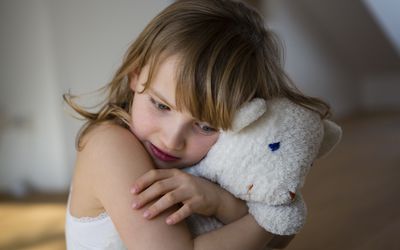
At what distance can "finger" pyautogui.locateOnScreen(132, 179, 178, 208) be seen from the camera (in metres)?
0.75

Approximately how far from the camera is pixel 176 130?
80cm

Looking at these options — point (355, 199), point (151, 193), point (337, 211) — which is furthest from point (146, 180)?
point (355, 199)

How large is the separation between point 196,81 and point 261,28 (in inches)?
7.7

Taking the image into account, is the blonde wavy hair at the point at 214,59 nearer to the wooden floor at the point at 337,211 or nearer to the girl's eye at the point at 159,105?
the girl's eye at the point at 159,105

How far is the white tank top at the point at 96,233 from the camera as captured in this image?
34.4 inches

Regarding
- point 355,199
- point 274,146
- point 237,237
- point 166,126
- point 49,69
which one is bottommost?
point 355,199

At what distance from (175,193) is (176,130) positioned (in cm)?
10

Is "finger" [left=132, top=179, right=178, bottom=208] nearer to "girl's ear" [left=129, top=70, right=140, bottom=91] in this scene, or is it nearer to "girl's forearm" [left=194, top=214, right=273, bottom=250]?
"girl's forearm" [left=194, top=214, right=273, bottom=250]

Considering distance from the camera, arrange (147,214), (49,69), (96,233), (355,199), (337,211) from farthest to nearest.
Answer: (49,69) < (355,199) < (337,211) < (96,233) < (147,214)

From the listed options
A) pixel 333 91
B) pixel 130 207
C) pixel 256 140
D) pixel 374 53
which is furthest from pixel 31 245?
pixel 374 53

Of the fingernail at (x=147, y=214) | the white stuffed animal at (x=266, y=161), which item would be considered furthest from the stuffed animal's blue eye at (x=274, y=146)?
the fingernail at (x=147, y=214)

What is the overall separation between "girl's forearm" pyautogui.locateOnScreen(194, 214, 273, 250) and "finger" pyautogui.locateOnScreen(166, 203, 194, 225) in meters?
0.05

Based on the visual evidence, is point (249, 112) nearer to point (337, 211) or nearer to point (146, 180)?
point (146, 180)

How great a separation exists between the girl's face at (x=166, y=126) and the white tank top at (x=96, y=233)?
0.14 m
